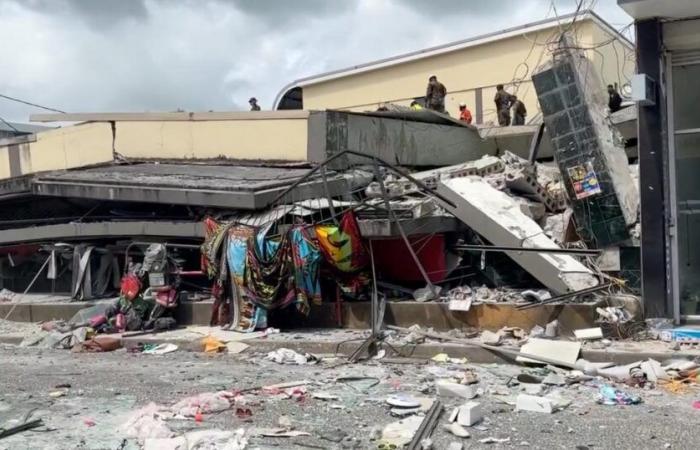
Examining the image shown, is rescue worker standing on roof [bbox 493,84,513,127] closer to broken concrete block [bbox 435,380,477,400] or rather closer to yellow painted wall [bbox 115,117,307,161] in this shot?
yellow painted wall [bbox 115,117,307,161]

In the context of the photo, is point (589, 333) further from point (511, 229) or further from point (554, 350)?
point (511, 229)

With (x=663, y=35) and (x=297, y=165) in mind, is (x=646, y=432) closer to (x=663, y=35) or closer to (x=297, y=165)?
(x=663, y=35)

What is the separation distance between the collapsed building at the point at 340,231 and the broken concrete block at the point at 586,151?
2cm

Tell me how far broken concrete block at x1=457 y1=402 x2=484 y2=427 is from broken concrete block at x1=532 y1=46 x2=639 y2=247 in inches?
195

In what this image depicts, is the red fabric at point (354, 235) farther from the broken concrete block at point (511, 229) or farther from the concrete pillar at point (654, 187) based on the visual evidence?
the concrete pillar at point (654, 187)

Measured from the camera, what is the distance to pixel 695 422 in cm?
544

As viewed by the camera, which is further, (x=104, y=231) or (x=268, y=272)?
(x=104, y=231)

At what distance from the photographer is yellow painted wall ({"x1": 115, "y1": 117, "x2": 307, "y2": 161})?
13531 mm

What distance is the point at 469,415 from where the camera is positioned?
5441 mm

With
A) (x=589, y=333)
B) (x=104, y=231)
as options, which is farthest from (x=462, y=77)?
(x=589, y=333)

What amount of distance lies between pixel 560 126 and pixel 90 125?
1046 centimetres

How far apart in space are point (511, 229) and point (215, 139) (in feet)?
23.8

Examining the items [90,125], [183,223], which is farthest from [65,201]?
[183,223]

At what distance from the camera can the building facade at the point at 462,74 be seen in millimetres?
23188
